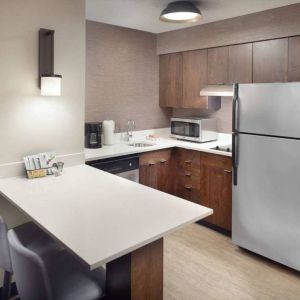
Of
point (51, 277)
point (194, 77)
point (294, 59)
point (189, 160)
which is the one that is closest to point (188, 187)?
point (189, 160)

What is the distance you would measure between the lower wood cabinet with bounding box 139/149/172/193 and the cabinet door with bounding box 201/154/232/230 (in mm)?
432

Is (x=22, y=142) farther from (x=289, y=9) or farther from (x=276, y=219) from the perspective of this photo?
(x=289, y=9)

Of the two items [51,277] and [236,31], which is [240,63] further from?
[51,277]

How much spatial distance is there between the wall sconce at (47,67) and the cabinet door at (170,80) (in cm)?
200

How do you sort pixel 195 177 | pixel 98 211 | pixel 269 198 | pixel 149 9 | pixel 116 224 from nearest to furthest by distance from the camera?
pixel 116 224, pixel 98 211, pixel 269 198, pixel 149 9, pixel 195 177

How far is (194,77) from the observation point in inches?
150

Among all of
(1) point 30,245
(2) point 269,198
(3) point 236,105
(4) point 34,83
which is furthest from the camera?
(3) point 236,105

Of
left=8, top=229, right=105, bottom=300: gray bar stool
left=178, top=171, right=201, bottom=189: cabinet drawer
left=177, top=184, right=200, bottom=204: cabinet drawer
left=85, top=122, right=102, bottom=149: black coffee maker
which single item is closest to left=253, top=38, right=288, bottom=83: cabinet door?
left=178, top=171, right=201, bottom=189: cabinet drawer

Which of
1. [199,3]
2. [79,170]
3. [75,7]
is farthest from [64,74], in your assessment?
[199,3]

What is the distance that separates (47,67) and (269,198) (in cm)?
204

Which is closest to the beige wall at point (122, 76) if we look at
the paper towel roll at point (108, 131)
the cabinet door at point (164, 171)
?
the paper towel roll at point (108, 131)

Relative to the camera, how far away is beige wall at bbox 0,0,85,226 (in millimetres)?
2172

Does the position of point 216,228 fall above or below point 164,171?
below

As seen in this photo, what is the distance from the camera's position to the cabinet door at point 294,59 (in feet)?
9.43
